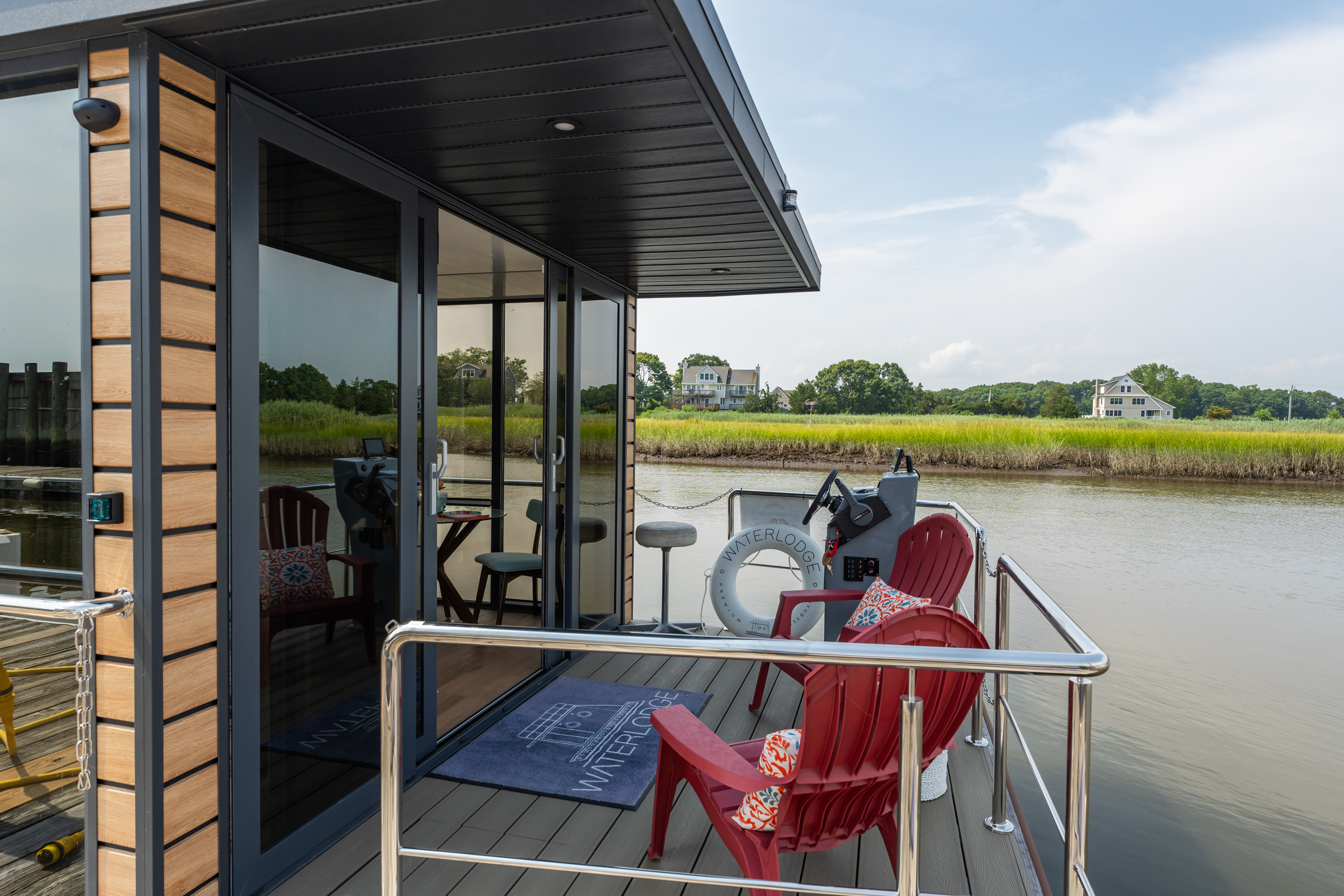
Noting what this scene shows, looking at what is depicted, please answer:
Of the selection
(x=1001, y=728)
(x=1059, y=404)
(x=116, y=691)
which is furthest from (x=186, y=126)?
(x=1059, y=404)

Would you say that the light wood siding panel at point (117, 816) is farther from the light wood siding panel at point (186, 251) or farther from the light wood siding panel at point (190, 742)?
the light wood siding panel at point (186, 251)

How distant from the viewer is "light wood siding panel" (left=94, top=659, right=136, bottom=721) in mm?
1603

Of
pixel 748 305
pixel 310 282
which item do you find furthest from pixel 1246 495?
pixel 748 305

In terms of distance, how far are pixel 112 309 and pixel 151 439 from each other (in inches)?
12.0

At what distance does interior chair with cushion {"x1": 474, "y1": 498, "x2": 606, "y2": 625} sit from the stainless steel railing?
2.57m

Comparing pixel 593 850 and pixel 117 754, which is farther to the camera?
pixel 593 850

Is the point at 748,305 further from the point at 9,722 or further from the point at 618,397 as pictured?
the point at 9,722

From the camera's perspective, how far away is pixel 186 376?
167 centimetres

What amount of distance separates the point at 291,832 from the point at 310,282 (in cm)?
155

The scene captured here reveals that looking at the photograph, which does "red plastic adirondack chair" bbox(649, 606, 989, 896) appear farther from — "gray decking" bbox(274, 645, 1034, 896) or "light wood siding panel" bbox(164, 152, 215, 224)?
"light wood siding panel" bbox(164, 152, 215, 224)

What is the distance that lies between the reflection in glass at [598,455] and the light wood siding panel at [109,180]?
2616 millimetres

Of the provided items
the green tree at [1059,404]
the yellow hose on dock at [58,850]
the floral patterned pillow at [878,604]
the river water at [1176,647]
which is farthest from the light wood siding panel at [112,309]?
the green tree at [1059,404]

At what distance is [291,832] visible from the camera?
2012 mm

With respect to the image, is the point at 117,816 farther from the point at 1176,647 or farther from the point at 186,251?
the point at 1176,647
